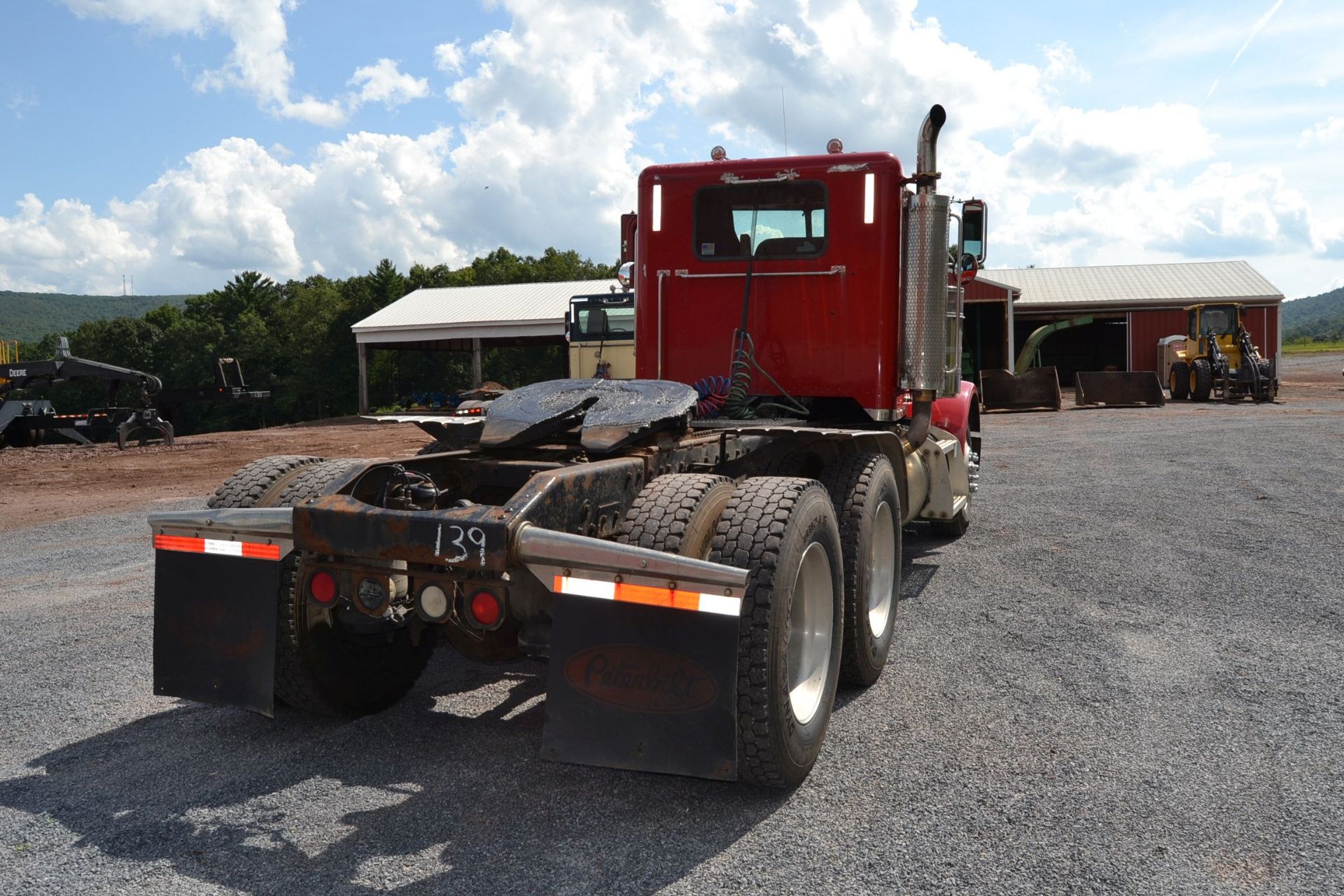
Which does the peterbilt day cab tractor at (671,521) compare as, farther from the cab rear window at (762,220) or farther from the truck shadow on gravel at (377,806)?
the truck shadow on gravel at (377,806)

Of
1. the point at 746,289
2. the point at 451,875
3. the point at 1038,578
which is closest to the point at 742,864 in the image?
the point at 451,875

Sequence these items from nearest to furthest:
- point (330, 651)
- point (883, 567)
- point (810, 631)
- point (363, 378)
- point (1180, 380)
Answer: point (810, 631), point (330, 651), point (883, 567), point (1180, 380), point (363, 378)

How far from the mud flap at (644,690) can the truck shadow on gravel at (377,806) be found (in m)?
0.31

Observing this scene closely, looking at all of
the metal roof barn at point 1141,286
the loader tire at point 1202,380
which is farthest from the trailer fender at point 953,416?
the metal roof barn at point 1141,286

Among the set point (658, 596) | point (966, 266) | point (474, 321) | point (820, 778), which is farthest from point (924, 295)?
point (474, 321)

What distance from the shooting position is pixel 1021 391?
84.0 ft

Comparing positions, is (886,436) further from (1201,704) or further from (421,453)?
(421,453)

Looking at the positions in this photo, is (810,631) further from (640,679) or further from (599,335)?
(599,335)

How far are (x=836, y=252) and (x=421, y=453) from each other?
105 inches

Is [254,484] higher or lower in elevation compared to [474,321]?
lower

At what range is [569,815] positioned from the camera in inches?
134

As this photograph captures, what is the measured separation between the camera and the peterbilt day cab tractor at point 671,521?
10.3 feet

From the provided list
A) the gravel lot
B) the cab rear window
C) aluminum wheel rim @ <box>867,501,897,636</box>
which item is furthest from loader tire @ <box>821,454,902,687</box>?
the cab rear window

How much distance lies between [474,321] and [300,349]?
28650 millimetres
